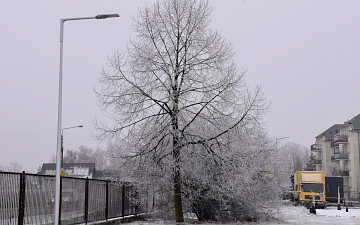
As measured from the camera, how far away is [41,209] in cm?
1545

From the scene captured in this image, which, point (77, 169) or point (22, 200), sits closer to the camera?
point (22, 200)

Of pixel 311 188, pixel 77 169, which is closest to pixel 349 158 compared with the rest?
pixel 311 188

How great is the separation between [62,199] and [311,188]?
36.9 m

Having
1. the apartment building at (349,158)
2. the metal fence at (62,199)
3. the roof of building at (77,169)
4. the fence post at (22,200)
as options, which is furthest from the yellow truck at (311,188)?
the fence post at (22,200)

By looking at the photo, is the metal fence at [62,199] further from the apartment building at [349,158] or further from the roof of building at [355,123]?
the roof of building at [355,123]

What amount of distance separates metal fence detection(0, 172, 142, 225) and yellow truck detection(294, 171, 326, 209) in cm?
2802

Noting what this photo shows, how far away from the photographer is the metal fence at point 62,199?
1342 centimetres

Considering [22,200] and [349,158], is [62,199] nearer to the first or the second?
[22,200]

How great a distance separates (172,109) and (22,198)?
7407 millimetres

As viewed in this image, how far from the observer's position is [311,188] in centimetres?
4916

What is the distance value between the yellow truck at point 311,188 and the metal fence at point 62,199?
28024 mm

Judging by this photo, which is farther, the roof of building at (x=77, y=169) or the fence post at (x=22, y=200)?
the roof of building at (x=77, y=169)

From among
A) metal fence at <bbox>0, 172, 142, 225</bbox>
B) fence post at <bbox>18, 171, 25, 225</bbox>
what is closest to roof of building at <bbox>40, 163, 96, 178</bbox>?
metal fence at <bbox>0, 172, 142, 225</bbox>

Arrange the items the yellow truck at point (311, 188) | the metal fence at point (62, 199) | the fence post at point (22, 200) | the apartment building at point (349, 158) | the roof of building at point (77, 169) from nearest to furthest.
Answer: the metal fence at point (62, 199) < the fence post at point (22, 200) < the yellow truck at point (311, 188) < the roof of building at point (77, 169) < the apartment building at point (349, 158)
